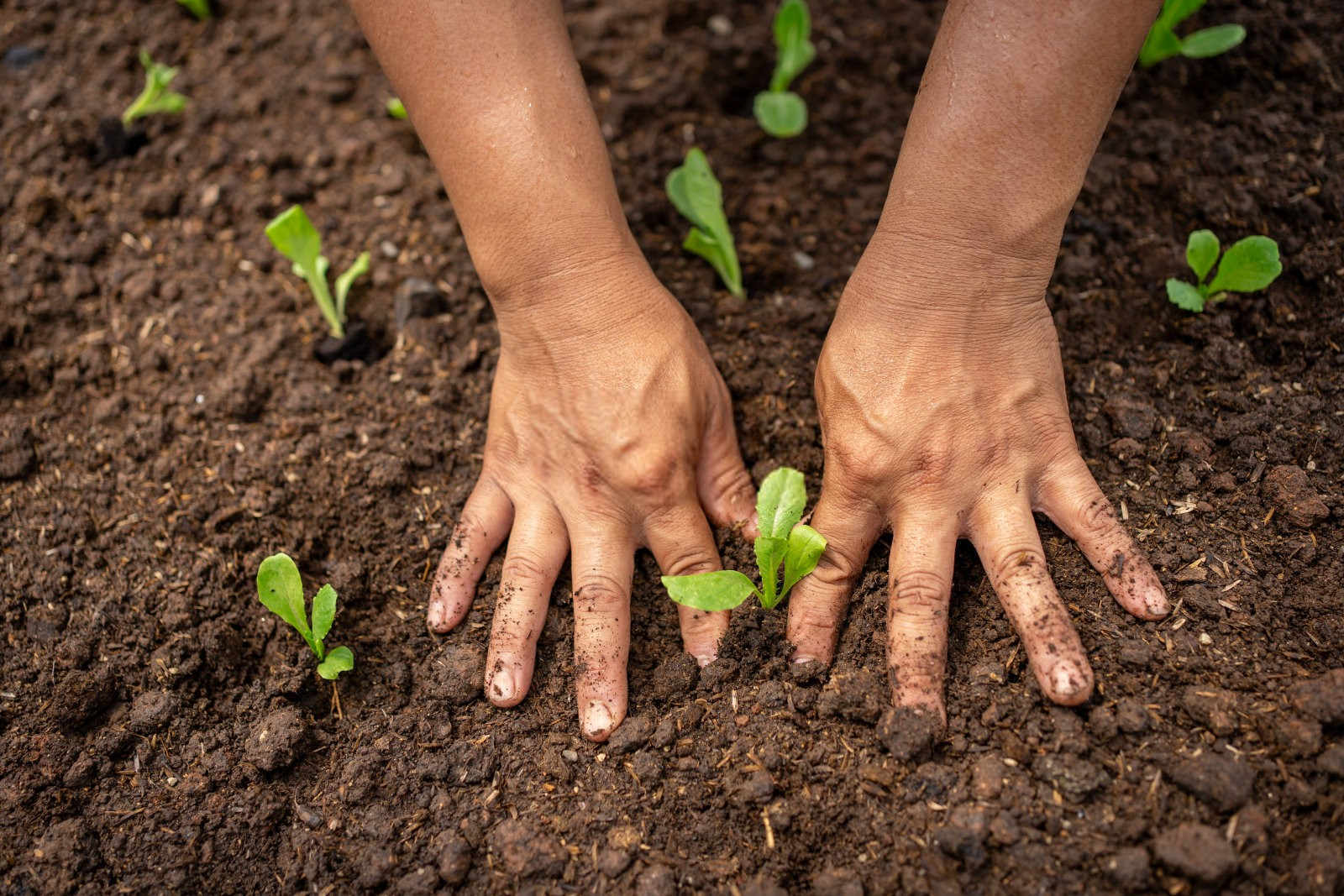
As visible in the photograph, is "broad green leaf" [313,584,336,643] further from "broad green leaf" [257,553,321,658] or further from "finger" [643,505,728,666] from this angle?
"finger" [643,505,728,666]

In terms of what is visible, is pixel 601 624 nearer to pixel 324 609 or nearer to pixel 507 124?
pixel 324 609

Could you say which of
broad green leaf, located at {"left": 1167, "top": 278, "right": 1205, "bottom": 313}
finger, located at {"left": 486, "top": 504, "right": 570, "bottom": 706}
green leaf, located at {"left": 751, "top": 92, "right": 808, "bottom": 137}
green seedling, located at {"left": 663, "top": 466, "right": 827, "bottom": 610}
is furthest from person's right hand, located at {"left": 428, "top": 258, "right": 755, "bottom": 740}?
broad green leaf, located at {"left": 1167, "top": 278, "right": 1205, "bottom": 313}

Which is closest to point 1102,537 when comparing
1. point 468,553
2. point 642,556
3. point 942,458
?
point 942,458

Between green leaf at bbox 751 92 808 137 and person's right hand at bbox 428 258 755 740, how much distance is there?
2.45ft

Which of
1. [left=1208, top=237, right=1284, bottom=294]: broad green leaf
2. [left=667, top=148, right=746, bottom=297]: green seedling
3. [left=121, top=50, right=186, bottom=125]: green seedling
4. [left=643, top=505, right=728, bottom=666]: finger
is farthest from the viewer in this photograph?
[left=121, top=50, right=186, bottom=125]: green seedling

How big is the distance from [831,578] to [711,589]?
0.23m

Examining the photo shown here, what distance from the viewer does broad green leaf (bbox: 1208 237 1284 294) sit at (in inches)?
73.4

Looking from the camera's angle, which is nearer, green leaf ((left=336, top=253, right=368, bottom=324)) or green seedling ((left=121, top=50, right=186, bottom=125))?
green leaf ((left=336, top=253, right=368, bottom=324))

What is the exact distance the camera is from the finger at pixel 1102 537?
1573 millimetres

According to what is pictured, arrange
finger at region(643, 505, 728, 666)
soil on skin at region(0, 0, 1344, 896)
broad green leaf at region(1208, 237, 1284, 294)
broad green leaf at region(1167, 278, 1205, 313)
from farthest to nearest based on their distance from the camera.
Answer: broad green leaf at region(1167, 278, 1205, 313) < broad green leaf at region(1208, 237, 1284, 294) < finger at region(643, 505, 728, 666) < soil on skin at region(0, 0, 1344, 896)

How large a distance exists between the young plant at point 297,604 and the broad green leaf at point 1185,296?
1.72 metres

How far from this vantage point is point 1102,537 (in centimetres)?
161

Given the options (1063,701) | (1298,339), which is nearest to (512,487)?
(1063,701)

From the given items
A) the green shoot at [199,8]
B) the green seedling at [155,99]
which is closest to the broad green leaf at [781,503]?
the green seedling at [155,99]
